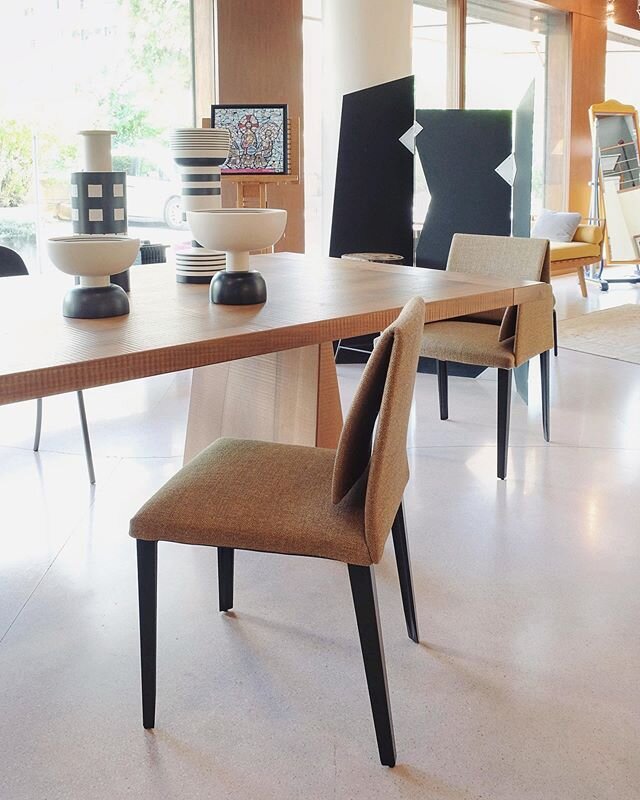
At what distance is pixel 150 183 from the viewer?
20.2 ft

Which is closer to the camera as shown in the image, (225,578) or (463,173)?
(225,578)

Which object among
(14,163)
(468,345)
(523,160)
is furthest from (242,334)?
(14,163)

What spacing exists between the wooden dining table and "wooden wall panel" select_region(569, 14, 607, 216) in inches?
288

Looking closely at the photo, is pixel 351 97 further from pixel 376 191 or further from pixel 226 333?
pixel 226 333

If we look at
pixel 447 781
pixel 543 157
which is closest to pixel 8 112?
pixel 447 781

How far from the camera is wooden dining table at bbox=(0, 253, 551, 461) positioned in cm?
164

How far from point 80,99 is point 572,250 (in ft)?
13.6

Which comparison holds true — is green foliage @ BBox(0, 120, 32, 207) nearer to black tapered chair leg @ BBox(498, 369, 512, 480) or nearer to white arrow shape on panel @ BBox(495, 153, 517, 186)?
white arrow shape on panel @ BBox(495, 153, 517, 186)

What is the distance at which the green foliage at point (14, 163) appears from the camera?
551 cm

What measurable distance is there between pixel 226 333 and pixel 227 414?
3.34 ft

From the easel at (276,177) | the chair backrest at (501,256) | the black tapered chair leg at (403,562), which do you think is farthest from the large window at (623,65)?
the black tapered chair leg at (403,562)

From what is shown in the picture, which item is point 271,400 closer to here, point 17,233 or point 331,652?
point 331,652

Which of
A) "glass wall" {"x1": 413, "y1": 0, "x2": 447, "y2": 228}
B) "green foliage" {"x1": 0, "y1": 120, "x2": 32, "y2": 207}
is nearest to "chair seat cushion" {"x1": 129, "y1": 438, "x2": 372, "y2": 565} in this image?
"green foliage" {"x1": 0, "y1": 120, "x2": 32, "y2": 207}

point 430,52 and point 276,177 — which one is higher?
point 430,52
